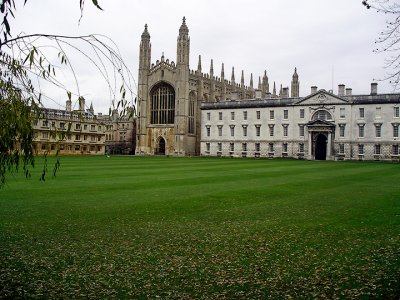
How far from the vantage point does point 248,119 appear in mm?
76688

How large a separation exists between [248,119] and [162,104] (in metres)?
20.6

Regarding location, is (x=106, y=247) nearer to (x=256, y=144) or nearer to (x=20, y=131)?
(x=20, y=131)

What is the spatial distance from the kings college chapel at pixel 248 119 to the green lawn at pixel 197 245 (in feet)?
164

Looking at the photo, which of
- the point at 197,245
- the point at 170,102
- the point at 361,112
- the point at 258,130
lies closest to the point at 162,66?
the point at 170,102

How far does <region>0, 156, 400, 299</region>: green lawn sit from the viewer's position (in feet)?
23.5

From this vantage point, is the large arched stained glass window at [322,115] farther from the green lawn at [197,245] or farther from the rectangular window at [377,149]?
the green lawn at [197,245]

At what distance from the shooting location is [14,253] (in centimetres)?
915

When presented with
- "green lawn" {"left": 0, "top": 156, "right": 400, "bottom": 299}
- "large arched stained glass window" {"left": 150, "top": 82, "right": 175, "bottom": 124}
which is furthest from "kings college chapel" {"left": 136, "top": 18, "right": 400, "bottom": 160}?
"green lawn" {"left": 0, "top": 156, "right": 400, "bottom": 299}

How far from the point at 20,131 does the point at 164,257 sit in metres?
4.33

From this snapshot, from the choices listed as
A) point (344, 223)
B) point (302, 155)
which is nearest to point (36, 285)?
point (344, 223)

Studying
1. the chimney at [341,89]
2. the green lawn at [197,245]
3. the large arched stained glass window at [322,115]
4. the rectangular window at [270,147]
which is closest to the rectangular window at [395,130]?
the large arched stained glass window at [322,115]

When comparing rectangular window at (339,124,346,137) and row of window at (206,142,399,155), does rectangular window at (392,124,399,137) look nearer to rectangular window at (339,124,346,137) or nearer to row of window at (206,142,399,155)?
row of window at (206,142,399,155)

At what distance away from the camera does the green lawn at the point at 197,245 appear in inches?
283

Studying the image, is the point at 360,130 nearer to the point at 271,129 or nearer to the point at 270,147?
the point at 271,129
